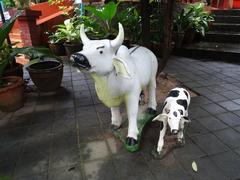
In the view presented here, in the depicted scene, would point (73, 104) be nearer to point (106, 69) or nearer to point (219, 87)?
point (106, 69)

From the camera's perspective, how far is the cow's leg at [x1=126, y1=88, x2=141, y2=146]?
1.84m

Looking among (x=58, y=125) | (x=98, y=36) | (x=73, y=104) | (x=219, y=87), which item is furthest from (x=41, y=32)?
(x=219, y=87)

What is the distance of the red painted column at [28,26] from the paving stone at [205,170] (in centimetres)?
455

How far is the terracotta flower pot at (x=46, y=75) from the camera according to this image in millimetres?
3180

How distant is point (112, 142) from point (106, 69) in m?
0.89

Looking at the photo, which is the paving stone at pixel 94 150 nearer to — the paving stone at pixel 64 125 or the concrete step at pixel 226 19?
the paving stone at pixel 64 125

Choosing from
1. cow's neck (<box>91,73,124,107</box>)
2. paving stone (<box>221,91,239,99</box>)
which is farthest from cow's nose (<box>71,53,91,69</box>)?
paving stone (<box>221,91,239,99</box>)

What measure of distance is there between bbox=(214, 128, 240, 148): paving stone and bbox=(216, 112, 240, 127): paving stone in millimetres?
143

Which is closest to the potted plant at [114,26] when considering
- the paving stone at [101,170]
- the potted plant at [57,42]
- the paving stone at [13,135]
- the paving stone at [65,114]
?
the potted plant at [57,42]

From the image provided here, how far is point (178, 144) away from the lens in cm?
199

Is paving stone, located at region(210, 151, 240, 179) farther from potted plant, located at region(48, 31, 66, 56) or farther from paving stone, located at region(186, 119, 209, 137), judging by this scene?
potted plant, located at region(48, 31, 66, 56)

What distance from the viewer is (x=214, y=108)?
2.68 meters

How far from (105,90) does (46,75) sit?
1.79 meters

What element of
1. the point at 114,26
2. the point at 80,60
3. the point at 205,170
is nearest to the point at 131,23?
the point at 114,26
